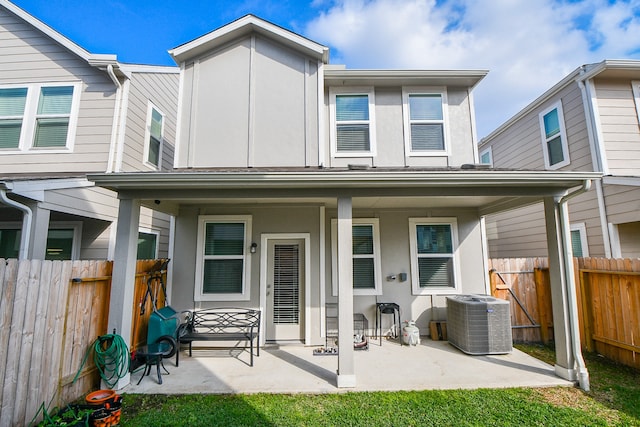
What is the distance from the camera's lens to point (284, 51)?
247 inches

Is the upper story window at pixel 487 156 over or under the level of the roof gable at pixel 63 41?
under

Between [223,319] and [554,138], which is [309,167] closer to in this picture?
[223,319]

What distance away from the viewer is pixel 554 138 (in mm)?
7574

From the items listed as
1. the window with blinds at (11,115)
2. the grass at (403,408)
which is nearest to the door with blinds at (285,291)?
the grass at (403,408)

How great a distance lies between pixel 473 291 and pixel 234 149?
5.69 m

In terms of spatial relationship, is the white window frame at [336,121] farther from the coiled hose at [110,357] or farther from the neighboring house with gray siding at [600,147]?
the coiled hose at [110,357]

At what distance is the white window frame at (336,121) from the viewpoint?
20.4 feet

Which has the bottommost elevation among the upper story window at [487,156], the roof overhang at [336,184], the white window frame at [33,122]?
the roof overhang at [336,184]

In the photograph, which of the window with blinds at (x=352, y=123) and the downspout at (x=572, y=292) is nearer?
the downspout at (x=572, y=292)

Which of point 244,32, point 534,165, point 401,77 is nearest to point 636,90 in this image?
point 534,165

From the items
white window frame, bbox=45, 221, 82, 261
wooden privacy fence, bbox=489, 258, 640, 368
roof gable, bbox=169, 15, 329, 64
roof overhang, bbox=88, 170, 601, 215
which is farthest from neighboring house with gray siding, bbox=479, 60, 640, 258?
white window frame, bbox=45, 221, 82, 261

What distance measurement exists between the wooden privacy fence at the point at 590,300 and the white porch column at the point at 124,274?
647 centimetres

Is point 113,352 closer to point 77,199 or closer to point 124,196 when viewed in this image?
point 124,196

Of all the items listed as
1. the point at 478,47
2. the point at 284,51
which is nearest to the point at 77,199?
the point at 284,51
